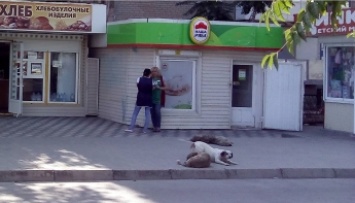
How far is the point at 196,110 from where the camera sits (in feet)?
62.5

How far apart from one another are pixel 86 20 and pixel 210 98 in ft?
14.8

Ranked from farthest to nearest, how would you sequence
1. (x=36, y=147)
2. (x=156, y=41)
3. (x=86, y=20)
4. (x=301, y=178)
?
1. (x=86, y=20)
2. (x=156, y=41)
3. (x=36, y=147)
4. (x=301, y=178)

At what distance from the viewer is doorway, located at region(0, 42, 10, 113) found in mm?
21766

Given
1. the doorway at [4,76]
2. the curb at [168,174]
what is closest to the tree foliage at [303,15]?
the curb at [168,174]

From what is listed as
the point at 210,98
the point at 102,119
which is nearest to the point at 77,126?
the point at 102,119

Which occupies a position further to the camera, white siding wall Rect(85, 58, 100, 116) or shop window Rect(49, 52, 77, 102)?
white siding wall Rect(85, 58, 100, 116)

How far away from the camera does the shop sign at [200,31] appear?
18.5m

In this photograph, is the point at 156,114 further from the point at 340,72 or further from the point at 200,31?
the point at 340,72

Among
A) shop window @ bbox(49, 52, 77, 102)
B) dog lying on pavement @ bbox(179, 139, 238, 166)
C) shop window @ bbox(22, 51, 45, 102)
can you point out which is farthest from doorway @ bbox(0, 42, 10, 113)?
dog lying on pavement @ bbox(179, 139, 238, 166)

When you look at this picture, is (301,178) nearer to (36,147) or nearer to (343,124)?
(36,147)

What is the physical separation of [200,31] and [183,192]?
858cm

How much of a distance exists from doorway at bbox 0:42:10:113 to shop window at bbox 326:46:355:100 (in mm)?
9699

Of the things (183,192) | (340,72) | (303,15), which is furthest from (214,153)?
(303,15)

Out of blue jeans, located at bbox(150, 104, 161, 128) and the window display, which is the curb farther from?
the window display
